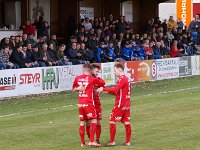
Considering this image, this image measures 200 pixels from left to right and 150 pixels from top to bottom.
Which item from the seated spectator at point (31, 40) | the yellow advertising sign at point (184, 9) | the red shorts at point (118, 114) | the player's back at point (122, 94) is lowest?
the red shorts at point (118, 114)

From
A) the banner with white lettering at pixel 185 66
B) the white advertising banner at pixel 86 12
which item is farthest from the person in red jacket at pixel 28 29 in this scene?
the banner with white lettering at pixel 185 66

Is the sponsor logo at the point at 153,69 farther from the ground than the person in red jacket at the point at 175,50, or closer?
closer

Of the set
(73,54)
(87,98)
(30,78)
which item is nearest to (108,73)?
(73,54)

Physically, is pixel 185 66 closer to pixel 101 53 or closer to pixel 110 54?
pixel 110 54

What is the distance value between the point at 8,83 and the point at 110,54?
9.70 m

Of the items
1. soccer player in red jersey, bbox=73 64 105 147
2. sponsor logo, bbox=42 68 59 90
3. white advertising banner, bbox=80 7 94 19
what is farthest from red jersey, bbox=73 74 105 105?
white advertising banner, bbox=80 7 94 19

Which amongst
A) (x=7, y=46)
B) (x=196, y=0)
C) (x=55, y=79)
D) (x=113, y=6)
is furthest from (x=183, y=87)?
(x=196, y=0)

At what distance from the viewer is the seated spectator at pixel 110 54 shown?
3262cm

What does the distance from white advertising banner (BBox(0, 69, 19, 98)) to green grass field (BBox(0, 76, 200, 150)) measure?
0.34 metres

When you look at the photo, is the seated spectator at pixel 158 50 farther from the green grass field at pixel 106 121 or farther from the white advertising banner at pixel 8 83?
the white advertising banner at pixel 8 83

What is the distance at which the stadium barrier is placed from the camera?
79.8 ft

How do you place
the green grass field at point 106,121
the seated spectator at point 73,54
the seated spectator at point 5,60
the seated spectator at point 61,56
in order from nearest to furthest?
the green grass field at point 106,121, the seated spectator at point 5,60, the seated spectator at point 61,56, the seated spectator at point 73,54

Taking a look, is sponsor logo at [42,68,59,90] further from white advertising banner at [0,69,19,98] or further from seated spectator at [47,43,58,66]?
seated spectator at [47,43,58,66]

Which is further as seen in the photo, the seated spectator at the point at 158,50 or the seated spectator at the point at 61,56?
the seated spectator at the point at 158,50
